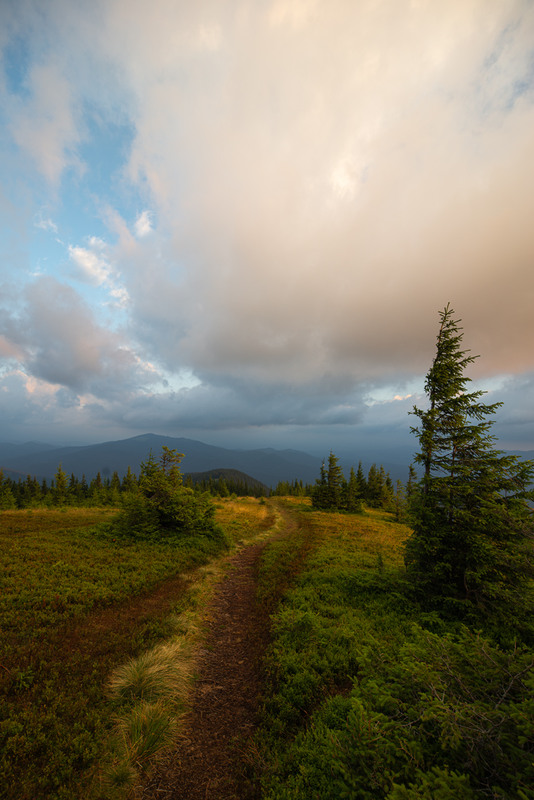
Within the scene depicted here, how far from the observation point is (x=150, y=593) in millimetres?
11297

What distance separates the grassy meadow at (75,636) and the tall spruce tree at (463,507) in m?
8.76

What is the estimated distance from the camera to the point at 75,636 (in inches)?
323

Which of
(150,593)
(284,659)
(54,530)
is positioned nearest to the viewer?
(284,659)

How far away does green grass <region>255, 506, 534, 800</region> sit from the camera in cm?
308

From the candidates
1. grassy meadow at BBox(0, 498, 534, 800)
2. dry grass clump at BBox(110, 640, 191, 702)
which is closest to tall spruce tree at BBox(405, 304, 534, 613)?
grassy meadow at BBox(0, 498, 534, 800)

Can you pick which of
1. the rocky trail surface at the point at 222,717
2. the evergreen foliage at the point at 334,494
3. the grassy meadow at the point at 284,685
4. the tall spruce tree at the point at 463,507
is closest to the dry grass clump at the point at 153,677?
the grassy meadow at the point at 284,685

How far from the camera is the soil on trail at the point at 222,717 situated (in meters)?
4.76

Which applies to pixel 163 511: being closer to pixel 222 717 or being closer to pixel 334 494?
pixel 222 717

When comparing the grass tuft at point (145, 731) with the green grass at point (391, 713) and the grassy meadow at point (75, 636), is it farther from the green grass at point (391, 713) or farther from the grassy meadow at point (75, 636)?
the green grass at point (391, 713)

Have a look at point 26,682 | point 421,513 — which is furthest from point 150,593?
point 421,513

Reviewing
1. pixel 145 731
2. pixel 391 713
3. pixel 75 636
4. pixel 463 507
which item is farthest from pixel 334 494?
pixel 391 713

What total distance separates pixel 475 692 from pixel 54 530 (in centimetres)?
2198

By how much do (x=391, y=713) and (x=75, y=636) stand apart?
28.3 ft

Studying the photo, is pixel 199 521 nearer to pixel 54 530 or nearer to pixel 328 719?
pixel 54 530
